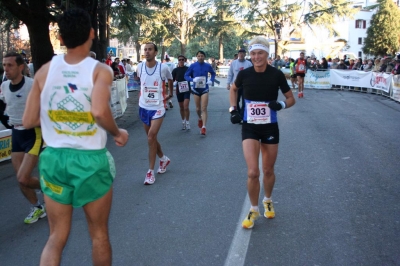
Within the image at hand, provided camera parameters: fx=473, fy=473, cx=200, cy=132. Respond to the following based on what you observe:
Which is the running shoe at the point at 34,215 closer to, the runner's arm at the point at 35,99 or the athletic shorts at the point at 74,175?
the athletic shorts at the point at 74,175

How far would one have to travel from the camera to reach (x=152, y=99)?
705cm

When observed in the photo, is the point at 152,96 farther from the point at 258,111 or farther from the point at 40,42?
the point at 40,42

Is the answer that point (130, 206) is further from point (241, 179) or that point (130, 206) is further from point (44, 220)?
point (241, 179)

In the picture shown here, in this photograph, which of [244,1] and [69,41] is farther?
[244,1]

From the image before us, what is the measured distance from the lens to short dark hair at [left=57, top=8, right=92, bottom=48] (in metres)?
2.81

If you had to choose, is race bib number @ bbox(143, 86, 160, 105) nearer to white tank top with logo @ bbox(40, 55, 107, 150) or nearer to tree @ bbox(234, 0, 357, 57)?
white tank top with logo @ bbox(40, 55, 107, 150)

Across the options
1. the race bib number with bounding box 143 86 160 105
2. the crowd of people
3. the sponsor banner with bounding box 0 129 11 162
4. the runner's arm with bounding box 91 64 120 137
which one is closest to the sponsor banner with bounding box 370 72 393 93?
the crowd of people

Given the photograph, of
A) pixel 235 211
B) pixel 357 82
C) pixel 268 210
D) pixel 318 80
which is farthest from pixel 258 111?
pixel 318 80

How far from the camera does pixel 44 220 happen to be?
541 cm

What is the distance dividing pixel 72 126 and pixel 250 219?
2.61 meters

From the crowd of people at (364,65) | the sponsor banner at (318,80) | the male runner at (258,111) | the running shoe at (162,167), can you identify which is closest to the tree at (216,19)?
the crowd of people at (364,65)

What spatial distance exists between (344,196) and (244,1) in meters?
44.5

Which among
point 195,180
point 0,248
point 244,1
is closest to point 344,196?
point 195,180

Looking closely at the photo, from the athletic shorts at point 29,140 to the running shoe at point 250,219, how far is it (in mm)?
2259
